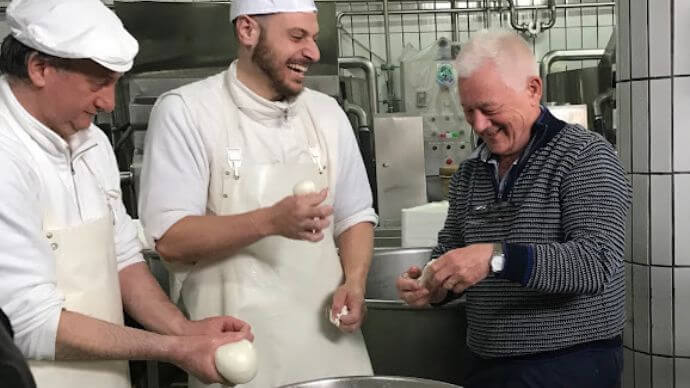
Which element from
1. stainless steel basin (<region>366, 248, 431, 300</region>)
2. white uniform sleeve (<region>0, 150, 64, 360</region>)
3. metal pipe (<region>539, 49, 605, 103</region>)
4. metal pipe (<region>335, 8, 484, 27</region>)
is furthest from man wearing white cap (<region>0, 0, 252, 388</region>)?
metal pipe (<region>539, 49, 605, 103</region>)

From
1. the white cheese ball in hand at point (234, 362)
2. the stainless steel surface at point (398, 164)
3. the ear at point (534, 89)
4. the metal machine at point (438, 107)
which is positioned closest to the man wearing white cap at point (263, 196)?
the white cheese ball in hand at point (234, 362)


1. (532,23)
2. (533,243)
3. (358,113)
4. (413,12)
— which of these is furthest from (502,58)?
(532,23)

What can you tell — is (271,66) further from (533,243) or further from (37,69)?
(533,243)

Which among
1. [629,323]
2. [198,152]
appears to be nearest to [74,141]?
[198,152]

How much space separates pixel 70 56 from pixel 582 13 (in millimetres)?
3912

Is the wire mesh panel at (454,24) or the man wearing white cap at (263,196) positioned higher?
the wire mesh panel at (454,24)

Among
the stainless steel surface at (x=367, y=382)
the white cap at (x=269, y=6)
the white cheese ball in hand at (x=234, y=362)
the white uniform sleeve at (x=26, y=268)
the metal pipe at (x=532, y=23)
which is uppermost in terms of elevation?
the metal pipe at (x=532, y=23)

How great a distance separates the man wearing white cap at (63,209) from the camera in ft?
3.43

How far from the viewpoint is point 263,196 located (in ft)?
4.68

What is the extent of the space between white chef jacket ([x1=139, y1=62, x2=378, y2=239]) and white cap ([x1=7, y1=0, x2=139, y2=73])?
10.5 inches

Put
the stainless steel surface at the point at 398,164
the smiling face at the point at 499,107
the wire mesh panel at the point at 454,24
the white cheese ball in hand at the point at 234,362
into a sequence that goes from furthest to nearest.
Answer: the wire mesh panel at the point at 454,24 < the stainless steel surface at the point at 398,164 < the smiling face at the point at 499,107 < the white cheese ball in hand at the point at 234,362

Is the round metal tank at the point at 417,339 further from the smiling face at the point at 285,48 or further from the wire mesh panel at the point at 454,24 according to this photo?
the wire mesh panel at the point at 454,24

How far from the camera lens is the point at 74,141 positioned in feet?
3.95

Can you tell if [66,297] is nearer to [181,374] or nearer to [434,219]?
[181,374]
